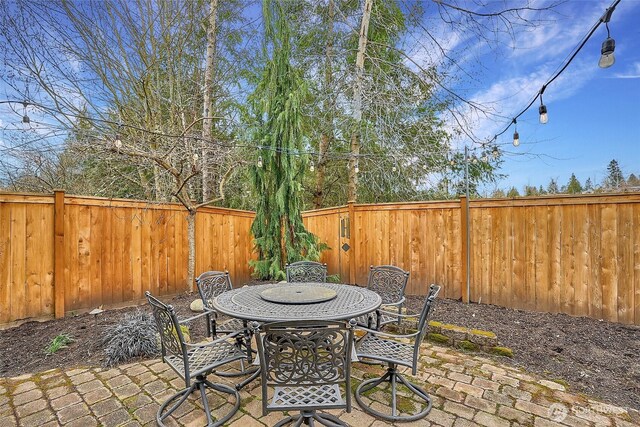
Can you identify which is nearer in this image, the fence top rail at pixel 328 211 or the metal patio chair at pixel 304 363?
the metal patio chair at pixel 304 363

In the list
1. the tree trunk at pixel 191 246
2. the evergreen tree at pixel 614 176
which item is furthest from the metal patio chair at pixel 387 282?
the evergreen tree at pixel 614 176

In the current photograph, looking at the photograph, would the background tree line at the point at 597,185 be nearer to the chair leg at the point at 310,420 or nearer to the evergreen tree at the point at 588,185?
the evergreen tree at the point at 588,185

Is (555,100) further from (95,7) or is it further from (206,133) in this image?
(95,7)

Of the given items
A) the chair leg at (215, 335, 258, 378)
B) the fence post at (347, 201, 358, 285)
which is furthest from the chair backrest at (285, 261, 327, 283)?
the fence post at (347, 201, 358, 285)

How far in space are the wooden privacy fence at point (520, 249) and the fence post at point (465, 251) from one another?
1 cm

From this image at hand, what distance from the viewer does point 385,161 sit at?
251 inches

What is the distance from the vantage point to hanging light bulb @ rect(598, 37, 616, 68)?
6.56 ft

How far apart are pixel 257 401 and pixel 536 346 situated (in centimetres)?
276

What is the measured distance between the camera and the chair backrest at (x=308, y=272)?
12.1ft

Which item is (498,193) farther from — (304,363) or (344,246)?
(304,363)

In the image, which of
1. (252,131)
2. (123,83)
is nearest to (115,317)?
(252,131)

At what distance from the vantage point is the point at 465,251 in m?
4.20

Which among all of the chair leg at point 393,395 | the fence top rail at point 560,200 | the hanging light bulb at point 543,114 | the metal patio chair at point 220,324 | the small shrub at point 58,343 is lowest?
the chair leg at point 393,395

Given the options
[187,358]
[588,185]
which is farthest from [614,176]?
[187,358]
